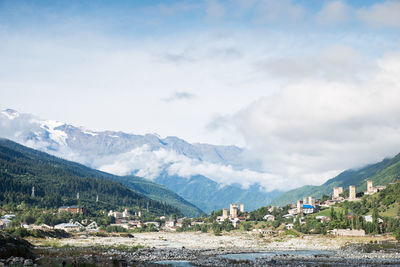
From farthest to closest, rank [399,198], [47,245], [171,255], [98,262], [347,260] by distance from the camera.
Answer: [399,198] < [47,245] < [171,255] < [347,260] < [98,262]

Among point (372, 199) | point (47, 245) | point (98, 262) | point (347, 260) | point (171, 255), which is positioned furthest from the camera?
point (372, 199)

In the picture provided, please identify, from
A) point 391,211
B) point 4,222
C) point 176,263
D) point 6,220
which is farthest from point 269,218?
point 176,263

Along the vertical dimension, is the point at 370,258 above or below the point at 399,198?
below

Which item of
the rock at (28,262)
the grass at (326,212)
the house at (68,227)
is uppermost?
the grass at (326,212)

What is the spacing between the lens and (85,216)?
643 ft

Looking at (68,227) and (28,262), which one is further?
(68,227)

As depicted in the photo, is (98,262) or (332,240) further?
(332,240)

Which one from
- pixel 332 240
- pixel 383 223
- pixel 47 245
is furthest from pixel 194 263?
pixel 383 223

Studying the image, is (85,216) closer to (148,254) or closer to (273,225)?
(273,225)

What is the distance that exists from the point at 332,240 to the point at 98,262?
66.7 meters

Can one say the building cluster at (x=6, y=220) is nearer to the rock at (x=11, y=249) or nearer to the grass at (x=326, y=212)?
the rock at (x=11, y=249)

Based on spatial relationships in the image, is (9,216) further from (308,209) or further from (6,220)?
(308,209)

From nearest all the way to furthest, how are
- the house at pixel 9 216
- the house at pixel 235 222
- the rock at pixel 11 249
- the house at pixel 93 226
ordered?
the rock at pixel 11 249, the house at pixel 9 216, the house at pixel 93 226, the house at pixel 235 222

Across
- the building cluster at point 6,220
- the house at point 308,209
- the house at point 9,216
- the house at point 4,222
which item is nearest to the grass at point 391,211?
the house at point 308,209
